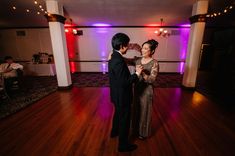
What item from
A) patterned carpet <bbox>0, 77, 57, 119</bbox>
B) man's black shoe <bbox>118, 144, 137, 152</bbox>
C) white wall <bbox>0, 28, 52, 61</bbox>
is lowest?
man's black shoe <bbox>118, 144, 137, 152</bbox>

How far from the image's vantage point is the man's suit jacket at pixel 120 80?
4.33 ft

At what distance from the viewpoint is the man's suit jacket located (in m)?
1.32

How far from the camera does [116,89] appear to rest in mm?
1432

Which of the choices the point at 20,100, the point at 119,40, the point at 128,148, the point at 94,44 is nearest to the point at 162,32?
the point at 94,44

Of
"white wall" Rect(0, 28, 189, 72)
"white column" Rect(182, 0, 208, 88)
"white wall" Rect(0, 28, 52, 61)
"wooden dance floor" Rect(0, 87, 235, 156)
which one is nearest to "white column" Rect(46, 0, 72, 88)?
"wooden dance floor" Rect(0, 87, 235, 156)

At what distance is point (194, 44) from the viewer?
396cm

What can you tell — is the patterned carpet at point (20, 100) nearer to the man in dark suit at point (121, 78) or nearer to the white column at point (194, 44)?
the man in dark suit at point (121, 78)

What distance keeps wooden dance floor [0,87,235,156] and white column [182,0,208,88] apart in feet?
3.70

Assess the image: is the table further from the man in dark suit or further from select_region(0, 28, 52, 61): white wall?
the man in dark suit

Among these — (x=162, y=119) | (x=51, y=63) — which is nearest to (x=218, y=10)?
(x=162, y=119)

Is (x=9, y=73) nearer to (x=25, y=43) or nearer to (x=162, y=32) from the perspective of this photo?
(x=25, y=43)

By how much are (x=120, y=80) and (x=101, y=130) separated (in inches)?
51.4

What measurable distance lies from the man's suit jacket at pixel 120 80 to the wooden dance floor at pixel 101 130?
0.86 meters

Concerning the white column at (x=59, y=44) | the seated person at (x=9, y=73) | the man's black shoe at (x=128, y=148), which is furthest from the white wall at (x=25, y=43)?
the man's black shoe at (x=128, y=148)
